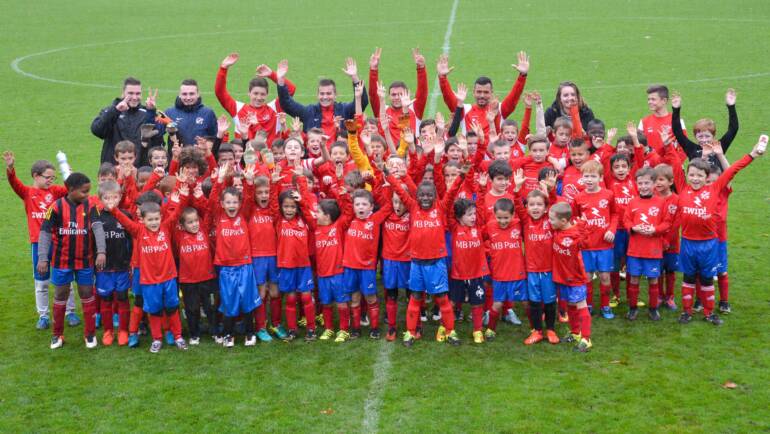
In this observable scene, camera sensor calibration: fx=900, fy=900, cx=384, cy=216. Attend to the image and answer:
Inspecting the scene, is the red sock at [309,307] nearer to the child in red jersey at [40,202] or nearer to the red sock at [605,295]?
the child in red jersey at [40,202]

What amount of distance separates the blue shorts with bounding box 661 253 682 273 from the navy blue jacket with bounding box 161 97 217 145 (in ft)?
17.2

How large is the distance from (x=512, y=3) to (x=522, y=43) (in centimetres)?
964

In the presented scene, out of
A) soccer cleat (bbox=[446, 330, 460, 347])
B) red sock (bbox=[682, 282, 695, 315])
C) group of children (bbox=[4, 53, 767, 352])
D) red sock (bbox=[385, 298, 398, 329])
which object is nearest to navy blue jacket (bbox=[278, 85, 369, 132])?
group of children (bbox=[4, 53, 767, 352])

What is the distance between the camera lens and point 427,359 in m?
8.05

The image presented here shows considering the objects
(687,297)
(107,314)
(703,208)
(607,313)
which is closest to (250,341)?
(107,314)

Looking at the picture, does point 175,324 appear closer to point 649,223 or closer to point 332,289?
point 332,289

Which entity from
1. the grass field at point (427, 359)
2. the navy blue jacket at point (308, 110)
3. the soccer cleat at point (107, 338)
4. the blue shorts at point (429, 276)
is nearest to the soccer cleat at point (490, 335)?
the grass field at point (427, 359)

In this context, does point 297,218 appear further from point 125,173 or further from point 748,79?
point 748,79

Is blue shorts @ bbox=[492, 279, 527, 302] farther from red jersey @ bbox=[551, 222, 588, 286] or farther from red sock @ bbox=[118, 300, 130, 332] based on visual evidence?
red sock @ bbox=[118, 300, 130, 332]

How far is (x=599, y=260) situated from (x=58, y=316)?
524 cm

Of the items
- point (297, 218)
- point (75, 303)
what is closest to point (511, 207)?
point (297, 218)

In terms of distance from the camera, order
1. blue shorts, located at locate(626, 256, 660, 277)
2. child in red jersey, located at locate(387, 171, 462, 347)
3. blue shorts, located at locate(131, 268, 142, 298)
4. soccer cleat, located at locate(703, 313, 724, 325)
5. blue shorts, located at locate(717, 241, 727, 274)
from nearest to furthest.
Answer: child in red jersey, located at locate(387, 171, 462, 347) < blue shorts, located at locate(131, 268, 142, 298) < soccer cleat, located at locate(703, 313, 724, 325) < blue shorts, located at locate(626, 256, 660, 277) < blue shorts, located at locate(717, 241, 727, 274)

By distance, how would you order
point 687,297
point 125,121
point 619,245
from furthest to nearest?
point 125,121
point 619,245
point 687,297

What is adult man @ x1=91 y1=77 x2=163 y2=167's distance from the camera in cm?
1027
